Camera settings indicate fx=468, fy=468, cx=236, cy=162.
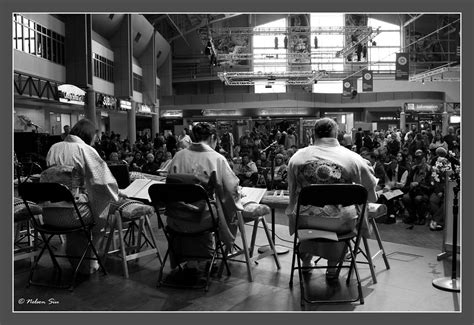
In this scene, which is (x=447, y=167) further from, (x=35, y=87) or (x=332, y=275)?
(x=35, y=87)

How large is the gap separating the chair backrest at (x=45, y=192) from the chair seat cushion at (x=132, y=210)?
50 centimetres

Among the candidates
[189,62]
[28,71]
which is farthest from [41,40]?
[189,62]

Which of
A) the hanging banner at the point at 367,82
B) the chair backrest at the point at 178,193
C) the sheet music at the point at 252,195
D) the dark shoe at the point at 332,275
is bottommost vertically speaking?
the dark shoe at the point at 332,275

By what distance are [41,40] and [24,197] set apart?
13.6 m

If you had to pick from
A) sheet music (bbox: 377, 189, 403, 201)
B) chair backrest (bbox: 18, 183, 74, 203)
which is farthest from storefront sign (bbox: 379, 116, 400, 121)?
chair backrest (bbox: 18, 183, 74, 203)

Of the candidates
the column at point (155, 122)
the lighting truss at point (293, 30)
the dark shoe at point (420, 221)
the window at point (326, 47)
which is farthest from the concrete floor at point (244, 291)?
the column at point (155, 122)

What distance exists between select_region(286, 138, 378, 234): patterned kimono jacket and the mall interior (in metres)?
0.45

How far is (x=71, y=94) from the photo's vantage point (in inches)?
617

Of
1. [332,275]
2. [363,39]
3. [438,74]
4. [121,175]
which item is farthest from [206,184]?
[438,74]

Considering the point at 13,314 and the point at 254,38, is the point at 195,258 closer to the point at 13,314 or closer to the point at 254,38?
the point at 13,314

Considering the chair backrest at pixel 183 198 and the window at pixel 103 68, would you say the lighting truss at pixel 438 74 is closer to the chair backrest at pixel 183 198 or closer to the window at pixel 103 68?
the window at pixel 103 68

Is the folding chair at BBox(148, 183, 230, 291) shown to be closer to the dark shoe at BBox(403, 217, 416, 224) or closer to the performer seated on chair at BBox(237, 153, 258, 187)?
the dark shoe at BBox(403, 217, 416, 224)

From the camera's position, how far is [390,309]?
3.04m

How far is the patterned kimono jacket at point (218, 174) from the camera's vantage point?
3.54 m
